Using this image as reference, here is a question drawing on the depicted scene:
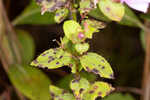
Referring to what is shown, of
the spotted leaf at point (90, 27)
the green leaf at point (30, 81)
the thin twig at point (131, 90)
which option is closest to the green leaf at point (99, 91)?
the spotted leaf at point (90, 27)

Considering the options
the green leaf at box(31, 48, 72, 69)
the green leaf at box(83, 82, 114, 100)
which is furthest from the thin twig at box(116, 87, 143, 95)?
the green leaf at box(31, 48, 72, 69)

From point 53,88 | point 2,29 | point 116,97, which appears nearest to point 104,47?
point 116,97

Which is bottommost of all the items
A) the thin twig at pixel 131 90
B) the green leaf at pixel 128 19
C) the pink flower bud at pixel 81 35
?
the thin twig at pixel 131 90

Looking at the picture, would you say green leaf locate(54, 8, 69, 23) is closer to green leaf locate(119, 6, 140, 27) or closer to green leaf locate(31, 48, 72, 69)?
green leaf locate(31, 48, 72, 69)

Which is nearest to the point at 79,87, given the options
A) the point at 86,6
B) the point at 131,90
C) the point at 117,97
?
the point at 86,6

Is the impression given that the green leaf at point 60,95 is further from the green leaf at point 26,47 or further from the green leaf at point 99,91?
the green leaf at point 26,47
